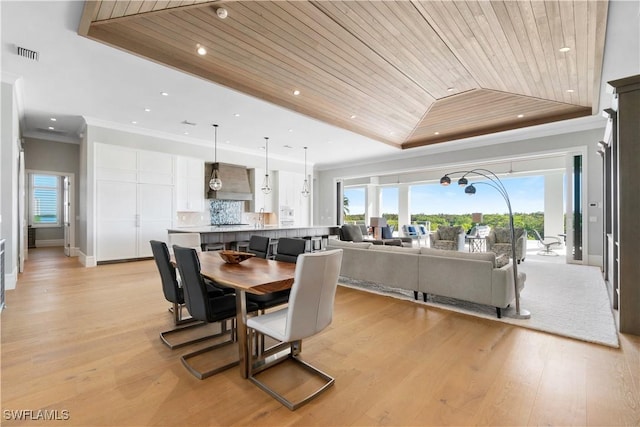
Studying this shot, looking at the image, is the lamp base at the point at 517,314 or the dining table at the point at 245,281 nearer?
the dining table at the point at 245,281

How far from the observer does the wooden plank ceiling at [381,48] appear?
3078 millimetres

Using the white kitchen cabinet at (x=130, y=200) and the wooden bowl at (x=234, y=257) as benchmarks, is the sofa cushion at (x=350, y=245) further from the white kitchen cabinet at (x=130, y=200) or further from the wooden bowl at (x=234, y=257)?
the white kitchen cabinet at (x=130, y=200)

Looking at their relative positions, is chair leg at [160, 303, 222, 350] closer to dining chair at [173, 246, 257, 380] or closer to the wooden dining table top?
dining chair at [173, 246, 257, 380]

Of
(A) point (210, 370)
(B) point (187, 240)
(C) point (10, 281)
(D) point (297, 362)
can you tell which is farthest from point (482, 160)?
(C) point (10, 281)

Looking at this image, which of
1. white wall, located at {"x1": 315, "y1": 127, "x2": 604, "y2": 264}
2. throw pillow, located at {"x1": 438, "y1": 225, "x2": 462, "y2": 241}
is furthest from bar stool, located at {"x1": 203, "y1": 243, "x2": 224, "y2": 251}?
white wall, located at {"x1": 315, "y1": 127, "x2": 604, "y2": 264}

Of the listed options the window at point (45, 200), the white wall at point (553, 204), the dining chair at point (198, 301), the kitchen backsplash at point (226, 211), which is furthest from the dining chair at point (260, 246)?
the white wall at point (553, 204)

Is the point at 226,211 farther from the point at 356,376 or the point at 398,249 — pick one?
the point at 356,376

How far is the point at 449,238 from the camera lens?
7859 millimetres

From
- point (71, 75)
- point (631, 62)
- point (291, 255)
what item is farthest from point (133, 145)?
point (631, 62)

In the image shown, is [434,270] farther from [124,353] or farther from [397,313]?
[124,353]

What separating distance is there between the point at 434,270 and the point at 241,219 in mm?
6743

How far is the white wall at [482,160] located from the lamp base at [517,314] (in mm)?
4516

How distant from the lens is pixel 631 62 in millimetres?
3764

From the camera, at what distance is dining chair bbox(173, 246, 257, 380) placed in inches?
84.2
